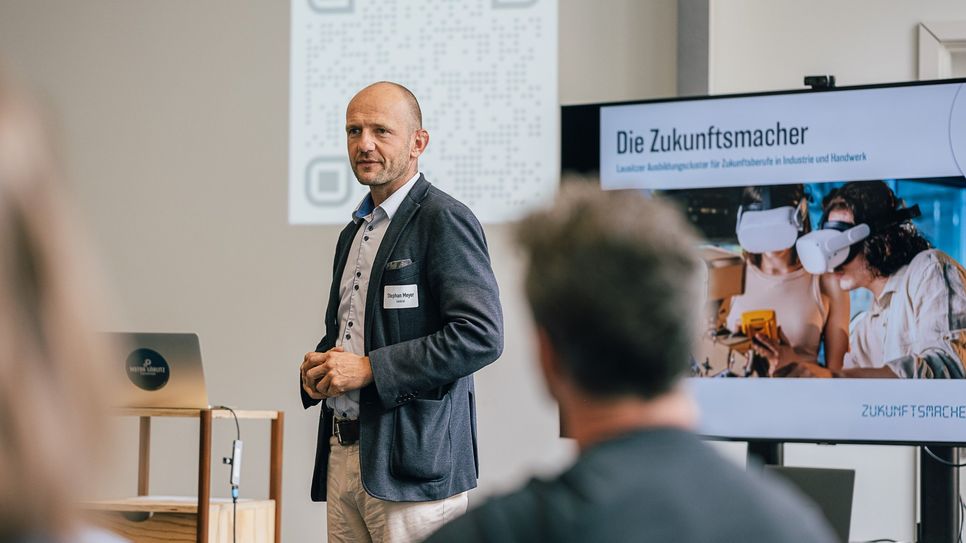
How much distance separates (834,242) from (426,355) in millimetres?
1178

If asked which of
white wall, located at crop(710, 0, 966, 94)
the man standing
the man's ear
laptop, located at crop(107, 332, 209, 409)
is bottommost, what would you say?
laptop, located at crop(107, 332, 209, 409)

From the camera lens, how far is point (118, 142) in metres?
5.08

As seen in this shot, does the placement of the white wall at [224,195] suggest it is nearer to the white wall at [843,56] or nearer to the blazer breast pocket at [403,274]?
the white wall at [843,56]

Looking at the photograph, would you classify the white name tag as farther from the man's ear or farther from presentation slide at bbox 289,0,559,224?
presentation slide at bbox 289,0,559,224

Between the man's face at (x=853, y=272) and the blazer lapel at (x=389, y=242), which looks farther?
the man's face at (x=853, y=272)

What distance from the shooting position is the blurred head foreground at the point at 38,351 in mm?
624

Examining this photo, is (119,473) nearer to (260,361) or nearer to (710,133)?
(710,133)

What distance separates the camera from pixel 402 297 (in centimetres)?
265

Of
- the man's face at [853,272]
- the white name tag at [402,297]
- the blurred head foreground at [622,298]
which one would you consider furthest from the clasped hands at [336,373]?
the blurred head foreground at [622,298]

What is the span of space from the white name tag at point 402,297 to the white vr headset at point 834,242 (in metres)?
1.08

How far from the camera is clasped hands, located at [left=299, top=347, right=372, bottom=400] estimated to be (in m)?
2.55

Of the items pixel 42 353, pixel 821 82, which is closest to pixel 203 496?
pixel 821 82

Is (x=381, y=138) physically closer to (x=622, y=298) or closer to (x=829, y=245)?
(x=829, y=245)

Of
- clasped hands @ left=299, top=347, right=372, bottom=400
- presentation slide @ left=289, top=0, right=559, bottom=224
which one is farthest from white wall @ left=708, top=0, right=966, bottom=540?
clasped hands @ left=299, top=347, right=372, bottom=400
